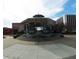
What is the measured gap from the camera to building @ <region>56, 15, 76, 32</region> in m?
1.56

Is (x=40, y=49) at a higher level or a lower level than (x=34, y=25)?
lower

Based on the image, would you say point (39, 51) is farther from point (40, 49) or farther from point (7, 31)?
point (7, 31)

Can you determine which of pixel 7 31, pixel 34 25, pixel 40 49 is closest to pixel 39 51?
pixel 40 49

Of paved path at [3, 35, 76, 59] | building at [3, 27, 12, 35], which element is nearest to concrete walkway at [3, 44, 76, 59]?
paved path at [3, 35, 76, 59]

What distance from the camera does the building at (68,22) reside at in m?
1.56

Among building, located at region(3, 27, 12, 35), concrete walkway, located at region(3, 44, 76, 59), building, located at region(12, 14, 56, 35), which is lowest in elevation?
concrete walkway, located at region(3, 44, 76, 59)

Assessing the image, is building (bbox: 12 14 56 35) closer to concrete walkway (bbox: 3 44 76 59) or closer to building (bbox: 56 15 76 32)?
building (bbox: 56 15 76 32)

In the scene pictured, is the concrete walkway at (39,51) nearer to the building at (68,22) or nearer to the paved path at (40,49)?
the paved path at (40,49)

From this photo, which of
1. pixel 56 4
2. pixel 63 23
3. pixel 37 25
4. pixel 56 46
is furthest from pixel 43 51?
pixel 56 4

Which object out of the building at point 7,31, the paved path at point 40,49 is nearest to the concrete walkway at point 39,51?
the paved path at point 40,49

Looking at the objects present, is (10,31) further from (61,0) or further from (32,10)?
(61,0)

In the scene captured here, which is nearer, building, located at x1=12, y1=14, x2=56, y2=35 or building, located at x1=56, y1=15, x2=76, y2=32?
building, located at x1=56, y1=15, x2=76, y2=32

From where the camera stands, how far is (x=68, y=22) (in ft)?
5.38

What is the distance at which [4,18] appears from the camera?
1534 millimetres
